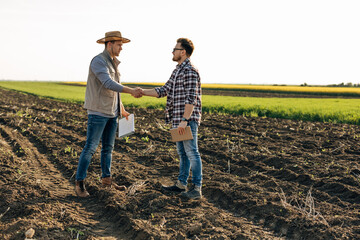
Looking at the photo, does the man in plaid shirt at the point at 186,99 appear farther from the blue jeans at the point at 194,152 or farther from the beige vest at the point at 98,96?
the beige vest at the point at 98,96

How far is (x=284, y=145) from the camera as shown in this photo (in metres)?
9.37

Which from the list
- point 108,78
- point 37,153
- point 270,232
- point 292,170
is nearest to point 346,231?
point 270,232

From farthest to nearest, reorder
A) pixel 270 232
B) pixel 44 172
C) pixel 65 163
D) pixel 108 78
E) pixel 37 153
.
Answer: pixel 37 153 → pixel 65 163 → pixel 44 172 → pixel 108 78 → pixel 270 232

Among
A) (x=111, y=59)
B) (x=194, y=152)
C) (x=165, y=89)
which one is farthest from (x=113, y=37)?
(x=194, y=152)

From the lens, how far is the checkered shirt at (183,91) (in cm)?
491

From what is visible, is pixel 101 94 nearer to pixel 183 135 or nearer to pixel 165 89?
pixel 165 89

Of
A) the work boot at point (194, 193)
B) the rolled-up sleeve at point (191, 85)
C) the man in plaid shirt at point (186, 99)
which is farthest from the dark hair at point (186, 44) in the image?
the work boot at point (194, 193)

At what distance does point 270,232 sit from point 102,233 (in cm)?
202

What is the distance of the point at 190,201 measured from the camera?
16.7 ft

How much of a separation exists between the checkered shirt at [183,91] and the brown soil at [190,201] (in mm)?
1244

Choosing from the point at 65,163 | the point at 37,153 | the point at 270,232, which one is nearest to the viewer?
the point at 270,232

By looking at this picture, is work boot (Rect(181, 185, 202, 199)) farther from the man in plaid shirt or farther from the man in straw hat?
the man in straw hat

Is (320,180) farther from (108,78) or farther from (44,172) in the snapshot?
(44,172)

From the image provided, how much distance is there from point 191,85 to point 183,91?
0.18 meters
